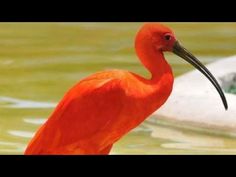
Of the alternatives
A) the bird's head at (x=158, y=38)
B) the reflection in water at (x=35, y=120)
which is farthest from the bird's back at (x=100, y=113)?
the reflection in water at (x=35, y=120)

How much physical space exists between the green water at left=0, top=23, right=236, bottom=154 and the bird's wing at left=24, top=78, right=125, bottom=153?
65 cm

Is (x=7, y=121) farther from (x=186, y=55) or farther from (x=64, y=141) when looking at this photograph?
(x=186, y=55)

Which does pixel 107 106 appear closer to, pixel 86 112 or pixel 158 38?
pixel 86 112

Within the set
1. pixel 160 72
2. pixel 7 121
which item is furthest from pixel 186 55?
pixel 7 121

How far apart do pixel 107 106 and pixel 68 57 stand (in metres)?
0.97

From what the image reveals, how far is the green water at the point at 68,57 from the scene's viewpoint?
17.9 ft

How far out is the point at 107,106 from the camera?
15.4 feet

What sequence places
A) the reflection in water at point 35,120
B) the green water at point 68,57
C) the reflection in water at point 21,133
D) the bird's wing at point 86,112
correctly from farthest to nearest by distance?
the green water at point 68,57 → the reflection in water at point 35,120 → the reflection in water at point 21,133 → the bird's wing at point 86,112

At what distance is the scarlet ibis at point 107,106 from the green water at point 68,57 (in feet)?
1.99

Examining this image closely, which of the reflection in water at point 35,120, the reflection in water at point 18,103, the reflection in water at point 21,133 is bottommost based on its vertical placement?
the reflection in water at point 21,133

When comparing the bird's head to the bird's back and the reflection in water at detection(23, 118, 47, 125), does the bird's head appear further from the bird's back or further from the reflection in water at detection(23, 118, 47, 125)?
the reflection in water at detection(23, 118, 47, 125)

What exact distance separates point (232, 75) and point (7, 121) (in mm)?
1311

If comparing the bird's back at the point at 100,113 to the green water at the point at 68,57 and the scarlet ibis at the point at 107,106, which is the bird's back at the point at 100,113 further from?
the green water at the point at 68,57

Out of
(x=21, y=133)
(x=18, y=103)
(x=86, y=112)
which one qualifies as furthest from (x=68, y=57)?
(x=86, y=112)
